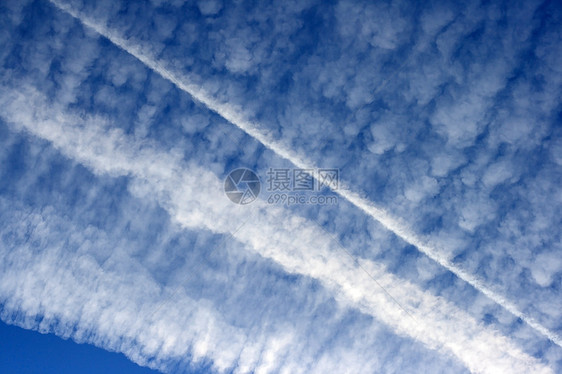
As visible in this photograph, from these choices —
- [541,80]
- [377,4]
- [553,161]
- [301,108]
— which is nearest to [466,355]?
[553,161]

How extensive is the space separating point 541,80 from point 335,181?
76 centimetres

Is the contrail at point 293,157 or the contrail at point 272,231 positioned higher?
the contrail at point 293,157

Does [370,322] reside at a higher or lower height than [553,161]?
lower

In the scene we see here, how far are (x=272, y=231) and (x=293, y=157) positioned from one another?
288 millimetres

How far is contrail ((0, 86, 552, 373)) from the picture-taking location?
1.38m

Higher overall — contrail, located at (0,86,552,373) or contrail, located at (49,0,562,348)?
contrail, located at (49,0,562,348)

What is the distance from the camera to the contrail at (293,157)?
1350mm

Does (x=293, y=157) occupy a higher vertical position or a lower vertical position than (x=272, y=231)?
higher

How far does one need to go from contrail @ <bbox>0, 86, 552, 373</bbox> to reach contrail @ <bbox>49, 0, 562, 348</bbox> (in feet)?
0.40

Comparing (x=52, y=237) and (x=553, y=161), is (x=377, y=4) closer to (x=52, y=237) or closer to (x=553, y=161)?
(x=553, y=161)

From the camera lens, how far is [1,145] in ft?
4.50

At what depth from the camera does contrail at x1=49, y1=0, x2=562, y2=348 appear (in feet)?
4.43

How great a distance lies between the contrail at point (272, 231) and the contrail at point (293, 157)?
121 mm

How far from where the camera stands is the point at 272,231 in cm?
147
